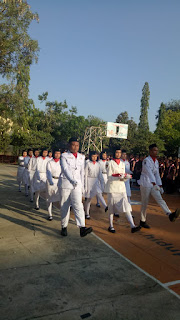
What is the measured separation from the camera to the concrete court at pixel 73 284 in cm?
288

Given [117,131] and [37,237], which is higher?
[117,131]

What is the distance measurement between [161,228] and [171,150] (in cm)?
2427

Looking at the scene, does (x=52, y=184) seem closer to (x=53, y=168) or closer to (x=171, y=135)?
(x=53, y=168)

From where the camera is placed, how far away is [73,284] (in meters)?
3.47

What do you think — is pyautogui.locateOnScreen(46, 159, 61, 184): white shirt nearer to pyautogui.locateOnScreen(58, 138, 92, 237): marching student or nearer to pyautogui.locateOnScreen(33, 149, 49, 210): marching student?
pyautogui.locateOnScreen(33, 149, 49, 210): marching student

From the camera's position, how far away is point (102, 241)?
5.29 metres

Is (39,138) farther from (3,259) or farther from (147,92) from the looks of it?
(147,92)

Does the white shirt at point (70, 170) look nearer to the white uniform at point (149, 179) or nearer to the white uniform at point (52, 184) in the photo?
the white uniform at point (52, 184)

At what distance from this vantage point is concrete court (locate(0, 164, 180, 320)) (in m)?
2.88

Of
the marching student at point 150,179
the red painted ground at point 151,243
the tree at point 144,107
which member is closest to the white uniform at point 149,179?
the marching student at point 150,179

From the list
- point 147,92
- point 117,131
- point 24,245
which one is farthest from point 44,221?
point 147,92

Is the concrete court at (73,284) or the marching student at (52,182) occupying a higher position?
the marching student at (52,182)

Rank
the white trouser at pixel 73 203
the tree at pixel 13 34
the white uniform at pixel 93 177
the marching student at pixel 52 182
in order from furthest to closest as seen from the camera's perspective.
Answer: the tree at pixel 13 34, the white uniform at pixel 93 177, the marching student at pixel 52 182, the white trouser at pixel 73 203

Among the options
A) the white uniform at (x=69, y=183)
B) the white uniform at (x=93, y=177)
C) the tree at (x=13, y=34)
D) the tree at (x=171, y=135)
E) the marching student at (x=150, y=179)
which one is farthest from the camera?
the tree at (x=171, y=135)
